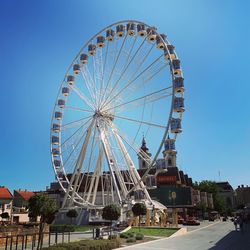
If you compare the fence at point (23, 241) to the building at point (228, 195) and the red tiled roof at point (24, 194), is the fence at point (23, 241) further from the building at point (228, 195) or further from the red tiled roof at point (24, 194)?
the building at point (228, 195)

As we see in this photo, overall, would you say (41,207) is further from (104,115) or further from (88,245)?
(104,115)

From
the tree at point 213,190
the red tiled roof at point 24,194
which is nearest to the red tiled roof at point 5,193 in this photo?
the red tiled roof at point 24,194

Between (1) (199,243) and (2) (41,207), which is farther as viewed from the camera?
(1) (199,243)

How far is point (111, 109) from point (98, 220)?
20.7 meters

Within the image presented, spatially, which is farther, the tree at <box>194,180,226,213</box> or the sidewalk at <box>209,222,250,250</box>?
the tree at <box>194,180,226,213</box>

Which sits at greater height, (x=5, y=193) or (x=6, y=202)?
(x=5, y=193)

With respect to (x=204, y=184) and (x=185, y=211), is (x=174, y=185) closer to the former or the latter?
(x=185, y=211)

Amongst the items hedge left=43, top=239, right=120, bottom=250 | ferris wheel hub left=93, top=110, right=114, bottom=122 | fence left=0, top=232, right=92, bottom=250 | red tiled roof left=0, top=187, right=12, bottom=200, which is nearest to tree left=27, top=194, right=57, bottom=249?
hedge left=43, top=239, right=120, bottom=250

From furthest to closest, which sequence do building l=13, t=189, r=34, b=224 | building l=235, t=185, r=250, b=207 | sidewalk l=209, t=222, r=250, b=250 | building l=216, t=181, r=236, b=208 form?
1. building l=216, t=181, r=236, b=208
2. building l=235, t=185, r=250, b=207
3. building l=13, t=189, r=34, b=224
4. sidewalk l=209, t=222, r=250, b=250

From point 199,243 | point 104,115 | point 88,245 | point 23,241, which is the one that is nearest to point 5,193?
point 104,115

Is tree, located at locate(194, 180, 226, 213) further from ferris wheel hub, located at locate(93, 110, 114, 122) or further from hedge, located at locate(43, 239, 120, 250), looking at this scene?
hedge, located at locate(43, 239, 120, 250)

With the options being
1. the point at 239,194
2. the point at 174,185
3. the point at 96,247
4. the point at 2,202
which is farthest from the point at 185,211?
the point at 239,194

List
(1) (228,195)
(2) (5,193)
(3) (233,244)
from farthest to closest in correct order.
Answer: (1) (228,195), (2) (5,193), (3) (233,244)

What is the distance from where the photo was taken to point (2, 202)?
224 ft
